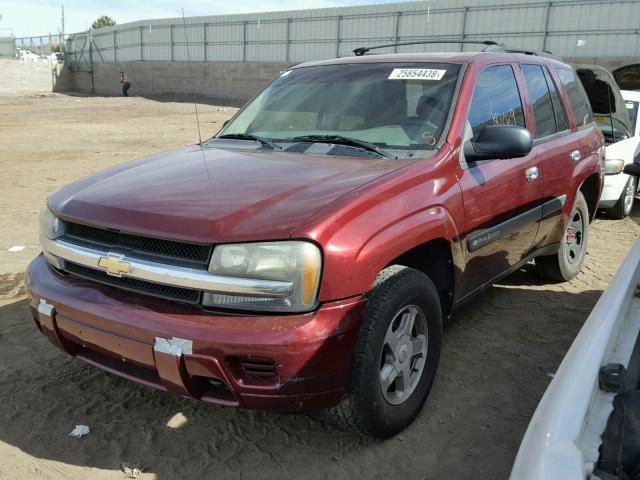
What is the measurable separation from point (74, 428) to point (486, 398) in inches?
83.1

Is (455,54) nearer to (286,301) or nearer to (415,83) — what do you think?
(415,83)

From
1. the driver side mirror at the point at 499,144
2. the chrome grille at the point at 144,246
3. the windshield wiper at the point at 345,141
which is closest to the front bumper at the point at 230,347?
the chrome grille at the point at 144,246

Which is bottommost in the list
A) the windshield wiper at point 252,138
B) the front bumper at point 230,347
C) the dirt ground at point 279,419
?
the dirt ground at point 279,419

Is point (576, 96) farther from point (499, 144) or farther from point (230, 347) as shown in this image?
point (230, 347)

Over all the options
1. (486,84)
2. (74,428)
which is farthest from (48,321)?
(486,84)

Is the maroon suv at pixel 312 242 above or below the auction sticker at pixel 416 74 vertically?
below

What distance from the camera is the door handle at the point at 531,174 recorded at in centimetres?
387

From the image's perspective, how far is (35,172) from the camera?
10438 millimetres

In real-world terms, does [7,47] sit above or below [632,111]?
above

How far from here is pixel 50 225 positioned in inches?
118

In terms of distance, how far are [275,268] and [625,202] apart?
22.0 ft

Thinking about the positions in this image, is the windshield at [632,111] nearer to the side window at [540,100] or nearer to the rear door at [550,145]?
the rear door at [550,145]

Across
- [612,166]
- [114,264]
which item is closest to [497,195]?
[114,264]

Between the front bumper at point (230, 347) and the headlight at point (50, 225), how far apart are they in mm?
487
